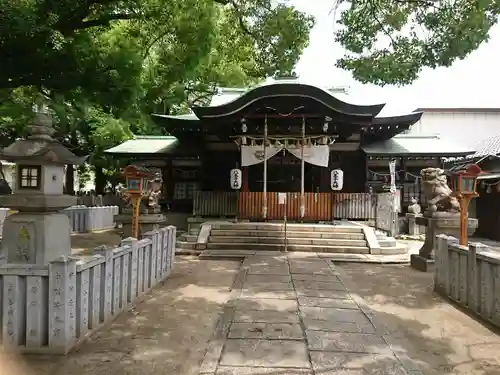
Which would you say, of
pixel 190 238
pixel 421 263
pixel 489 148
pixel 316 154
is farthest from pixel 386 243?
pixel 489 148

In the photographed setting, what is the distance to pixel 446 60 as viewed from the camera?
9.55m

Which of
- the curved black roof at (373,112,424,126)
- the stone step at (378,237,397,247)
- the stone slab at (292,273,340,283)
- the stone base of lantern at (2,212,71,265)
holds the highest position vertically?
the curved black roof at (373,112,424,126)

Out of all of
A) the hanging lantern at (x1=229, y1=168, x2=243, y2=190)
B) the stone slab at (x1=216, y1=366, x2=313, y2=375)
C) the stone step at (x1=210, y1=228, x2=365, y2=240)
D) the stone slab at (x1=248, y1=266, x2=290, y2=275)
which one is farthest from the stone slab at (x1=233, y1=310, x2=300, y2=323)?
the hanging lantern at (x1=229, y1=168, x2=243, y2=190)

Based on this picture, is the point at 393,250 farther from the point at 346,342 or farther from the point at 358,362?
the point at 358,362

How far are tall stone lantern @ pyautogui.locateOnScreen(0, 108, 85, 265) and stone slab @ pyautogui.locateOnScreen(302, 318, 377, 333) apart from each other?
414 centimetres

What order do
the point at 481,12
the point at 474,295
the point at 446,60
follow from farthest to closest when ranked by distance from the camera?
the point at 446,60 < the point at 481,12 < the point at 474,295

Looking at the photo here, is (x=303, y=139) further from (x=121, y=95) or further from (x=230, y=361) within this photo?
(x=230, y=361)

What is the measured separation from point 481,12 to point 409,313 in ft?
20.5

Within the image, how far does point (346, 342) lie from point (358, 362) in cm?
58

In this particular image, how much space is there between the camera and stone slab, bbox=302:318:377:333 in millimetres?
5305

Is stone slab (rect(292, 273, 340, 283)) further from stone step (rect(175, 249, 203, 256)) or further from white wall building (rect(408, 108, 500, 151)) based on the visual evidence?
white wall building (rect(408, 108, 500, 151))

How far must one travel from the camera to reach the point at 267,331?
5207 mm

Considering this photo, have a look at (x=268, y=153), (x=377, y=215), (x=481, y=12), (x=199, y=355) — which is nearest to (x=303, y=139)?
(x=268, y=153)

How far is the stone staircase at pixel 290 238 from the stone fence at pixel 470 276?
15.4ft
